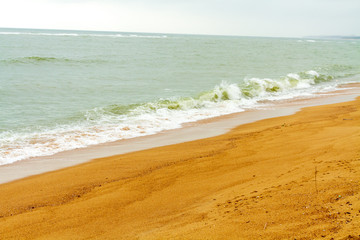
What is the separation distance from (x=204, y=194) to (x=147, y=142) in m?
3.85

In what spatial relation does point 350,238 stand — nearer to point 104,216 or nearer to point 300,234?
point 300,234

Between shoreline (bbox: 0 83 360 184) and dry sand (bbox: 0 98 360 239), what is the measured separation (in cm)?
46

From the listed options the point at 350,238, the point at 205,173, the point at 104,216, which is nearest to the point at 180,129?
the point at 205,173

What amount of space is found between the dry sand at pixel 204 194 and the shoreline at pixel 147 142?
0.46 metres

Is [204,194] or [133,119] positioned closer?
[204,194]

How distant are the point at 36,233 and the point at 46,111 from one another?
8304 millimetres

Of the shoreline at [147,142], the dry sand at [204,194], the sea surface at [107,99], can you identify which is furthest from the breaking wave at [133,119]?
the dry sand at [204,194]

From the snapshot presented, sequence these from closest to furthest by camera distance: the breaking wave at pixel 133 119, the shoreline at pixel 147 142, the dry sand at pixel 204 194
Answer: the dry sand at pixel 204 194
the shoreline at pixel 147 142
the breaking wave at pixel 133 119

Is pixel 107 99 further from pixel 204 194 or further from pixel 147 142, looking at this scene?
pixel 204 194

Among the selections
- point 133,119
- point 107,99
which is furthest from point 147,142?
point 107,99

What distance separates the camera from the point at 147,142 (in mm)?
8359

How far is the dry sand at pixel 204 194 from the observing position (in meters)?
3.31

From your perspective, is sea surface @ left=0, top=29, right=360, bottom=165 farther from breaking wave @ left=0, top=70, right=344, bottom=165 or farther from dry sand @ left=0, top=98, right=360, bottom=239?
dry sand @ left=0, top=98, right=360, bottom=239

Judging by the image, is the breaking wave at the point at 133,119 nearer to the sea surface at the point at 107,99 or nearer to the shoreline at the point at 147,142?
the sea surface at the point at 107,99
